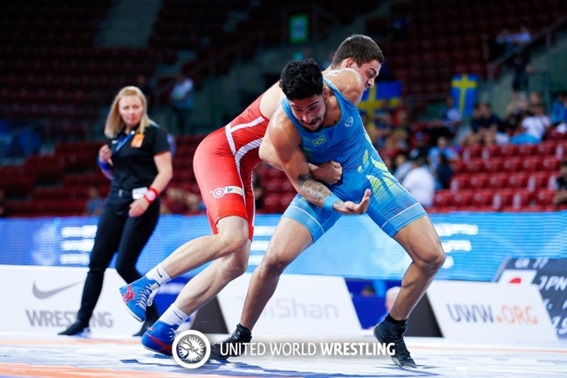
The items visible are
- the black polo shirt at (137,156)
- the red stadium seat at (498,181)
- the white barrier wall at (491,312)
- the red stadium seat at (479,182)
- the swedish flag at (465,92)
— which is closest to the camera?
the black polo shirt at (137,156)

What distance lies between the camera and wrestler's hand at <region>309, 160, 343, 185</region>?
5539 millimetres

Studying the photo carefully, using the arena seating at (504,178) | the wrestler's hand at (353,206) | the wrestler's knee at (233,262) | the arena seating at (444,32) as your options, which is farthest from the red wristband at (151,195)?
the arena seating at (444,32)

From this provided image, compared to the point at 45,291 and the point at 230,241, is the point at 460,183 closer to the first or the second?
the point at 45,291

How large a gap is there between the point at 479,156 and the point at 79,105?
10.4m

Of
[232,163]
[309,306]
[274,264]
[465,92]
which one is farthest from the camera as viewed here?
[465,92]

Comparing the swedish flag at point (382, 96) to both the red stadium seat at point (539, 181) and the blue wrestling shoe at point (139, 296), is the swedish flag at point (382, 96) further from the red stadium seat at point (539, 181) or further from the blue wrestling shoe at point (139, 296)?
the blue wrestling shoe at point (139, 296)

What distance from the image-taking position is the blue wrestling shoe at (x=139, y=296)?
5.62 metres

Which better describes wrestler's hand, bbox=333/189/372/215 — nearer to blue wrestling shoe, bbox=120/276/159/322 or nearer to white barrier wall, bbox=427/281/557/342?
blue wrestling shoe, bbox=120/276/159/322

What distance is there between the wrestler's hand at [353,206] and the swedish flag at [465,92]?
11978mm

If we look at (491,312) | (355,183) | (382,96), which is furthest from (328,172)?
(382,96)

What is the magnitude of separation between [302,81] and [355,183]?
2.65 ft

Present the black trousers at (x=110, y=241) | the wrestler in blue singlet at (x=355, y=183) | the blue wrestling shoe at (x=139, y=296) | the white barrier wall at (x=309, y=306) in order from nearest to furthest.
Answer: the wrestler in blue singlet at (x=355, y=183) < the blue wrestling shoe at (x=139, y=296) < the black trousers at (x=110, y=241) < the white barrier wall at (x=309, y=306)

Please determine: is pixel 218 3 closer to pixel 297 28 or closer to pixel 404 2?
pixel 297 28

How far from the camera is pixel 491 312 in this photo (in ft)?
27.6
